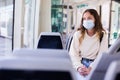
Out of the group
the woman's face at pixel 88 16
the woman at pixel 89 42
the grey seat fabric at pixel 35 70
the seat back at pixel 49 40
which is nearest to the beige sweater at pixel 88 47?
the woman at pixel 89 42

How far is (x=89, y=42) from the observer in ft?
10.2

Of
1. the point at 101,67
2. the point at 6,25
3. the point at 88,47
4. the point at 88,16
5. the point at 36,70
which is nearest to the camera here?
the point at 36,70

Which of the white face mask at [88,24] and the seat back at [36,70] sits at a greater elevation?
the white face mask at [88,24]

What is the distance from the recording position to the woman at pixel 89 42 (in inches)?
121

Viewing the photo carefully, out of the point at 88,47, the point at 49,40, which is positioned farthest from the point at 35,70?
the point at 49,40

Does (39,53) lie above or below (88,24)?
below

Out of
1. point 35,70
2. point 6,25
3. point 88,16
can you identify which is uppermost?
point 88,16

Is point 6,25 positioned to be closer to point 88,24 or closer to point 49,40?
point 49,40

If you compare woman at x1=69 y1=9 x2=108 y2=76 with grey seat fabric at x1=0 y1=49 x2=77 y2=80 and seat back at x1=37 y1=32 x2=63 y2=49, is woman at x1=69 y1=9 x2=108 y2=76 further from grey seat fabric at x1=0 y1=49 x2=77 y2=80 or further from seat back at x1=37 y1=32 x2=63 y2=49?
grey seat fabric at x1=0 y1=49 x2=77 y2=80

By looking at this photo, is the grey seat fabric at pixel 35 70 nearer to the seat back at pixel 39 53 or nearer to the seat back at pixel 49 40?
the seat back at pixel 39 53

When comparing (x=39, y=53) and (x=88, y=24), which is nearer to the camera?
(x=39, y=53)

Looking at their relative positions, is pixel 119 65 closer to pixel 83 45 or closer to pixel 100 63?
pixel 100 63

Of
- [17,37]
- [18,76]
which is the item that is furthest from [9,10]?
[18,76]

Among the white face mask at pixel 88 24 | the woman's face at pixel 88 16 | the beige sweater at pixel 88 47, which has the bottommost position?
the beige sweater at pixel 88 47
